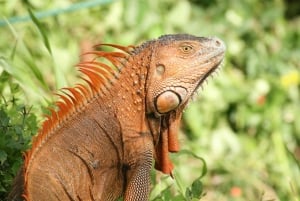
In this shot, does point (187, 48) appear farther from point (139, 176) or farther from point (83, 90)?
point (139, 176)

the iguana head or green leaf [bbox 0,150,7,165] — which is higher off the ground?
the iguana head

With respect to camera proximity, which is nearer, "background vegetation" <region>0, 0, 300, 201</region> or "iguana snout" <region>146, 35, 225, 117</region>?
"iguana snout" <region>146, 35, 225, 117</region>

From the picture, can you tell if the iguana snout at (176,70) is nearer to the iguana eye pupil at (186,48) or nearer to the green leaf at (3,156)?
the iguana eye pupil at (186,48)

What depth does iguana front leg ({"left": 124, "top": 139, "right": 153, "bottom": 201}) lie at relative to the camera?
380cm

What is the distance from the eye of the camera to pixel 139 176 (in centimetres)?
385

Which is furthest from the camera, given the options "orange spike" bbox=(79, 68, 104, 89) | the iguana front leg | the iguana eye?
the iguana eye

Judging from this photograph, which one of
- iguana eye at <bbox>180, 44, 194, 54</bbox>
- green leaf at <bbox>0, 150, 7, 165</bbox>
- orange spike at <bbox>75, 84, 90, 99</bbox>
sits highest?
iguana eye at <bbox>180, 44, 194, 54</bbox>

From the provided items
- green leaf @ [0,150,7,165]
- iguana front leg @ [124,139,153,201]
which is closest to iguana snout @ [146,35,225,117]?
iguana front leg @ [124,139,153,201]

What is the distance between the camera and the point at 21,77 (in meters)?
5.14

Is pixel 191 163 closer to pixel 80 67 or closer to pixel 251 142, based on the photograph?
pixel 251 142

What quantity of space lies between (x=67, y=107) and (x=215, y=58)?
2.38 feet

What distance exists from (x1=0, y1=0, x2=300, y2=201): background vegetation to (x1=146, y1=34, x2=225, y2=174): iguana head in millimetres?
3841

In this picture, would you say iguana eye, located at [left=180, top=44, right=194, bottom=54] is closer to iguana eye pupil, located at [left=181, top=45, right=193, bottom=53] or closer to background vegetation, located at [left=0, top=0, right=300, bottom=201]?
iguana eye pupil, located at [left=181, top=45, right=193, bottom=53]

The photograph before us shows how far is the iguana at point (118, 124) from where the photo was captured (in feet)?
12.1
